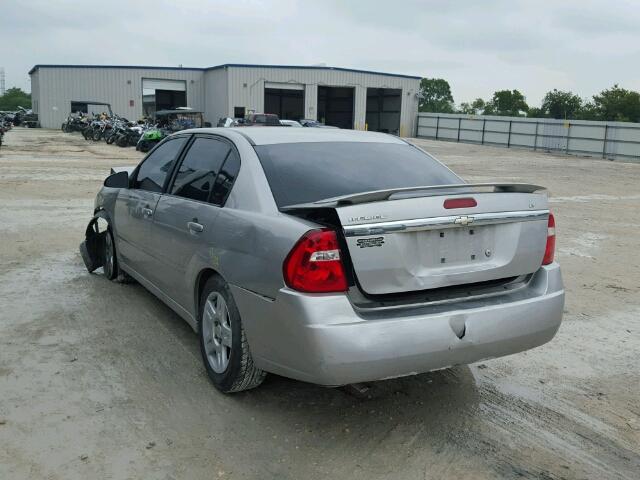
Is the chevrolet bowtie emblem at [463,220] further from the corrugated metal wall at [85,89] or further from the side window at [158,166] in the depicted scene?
the corrugated metal wall at [85,89]

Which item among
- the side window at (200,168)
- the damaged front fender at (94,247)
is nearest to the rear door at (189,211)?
the side window at (200,168)

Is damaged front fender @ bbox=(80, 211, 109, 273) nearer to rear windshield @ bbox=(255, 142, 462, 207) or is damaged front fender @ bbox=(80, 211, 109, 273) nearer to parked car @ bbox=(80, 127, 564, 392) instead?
parked car @ bbox=(80, 127, 564, 392)

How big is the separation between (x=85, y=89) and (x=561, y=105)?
5952 cm

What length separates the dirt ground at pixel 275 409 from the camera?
3039 mm

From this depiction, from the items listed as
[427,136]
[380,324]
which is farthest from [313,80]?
[380,324]

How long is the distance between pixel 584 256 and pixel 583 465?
5.60 m

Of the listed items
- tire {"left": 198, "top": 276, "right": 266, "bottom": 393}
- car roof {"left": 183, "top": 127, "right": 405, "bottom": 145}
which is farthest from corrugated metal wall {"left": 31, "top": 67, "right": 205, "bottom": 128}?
tire {"left": 198, "top": 276, "right": 266, "bottom": 393}

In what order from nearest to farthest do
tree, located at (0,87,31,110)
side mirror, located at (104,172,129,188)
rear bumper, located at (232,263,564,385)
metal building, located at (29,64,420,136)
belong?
rear bumper, located at (232,263,564,385), side mirror, located at (104,172,129,188), metal building, located at (29,64,420,136), tree, located at (0,87,31,110)

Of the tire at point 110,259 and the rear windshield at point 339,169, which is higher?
the rear windshield at point 339,169

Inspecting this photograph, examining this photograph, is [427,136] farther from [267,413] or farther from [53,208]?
[267,413]

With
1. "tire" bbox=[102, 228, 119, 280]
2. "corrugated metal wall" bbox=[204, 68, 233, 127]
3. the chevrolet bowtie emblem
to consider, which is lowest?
"tire" bbox=[102, 228, 119, 280]

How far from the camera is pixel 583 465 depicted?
3.07m

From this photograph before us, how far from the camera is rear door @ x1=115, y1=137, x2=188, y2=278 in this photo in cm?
484

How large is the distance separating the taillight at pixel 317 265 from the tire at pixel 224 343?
1.92ft
